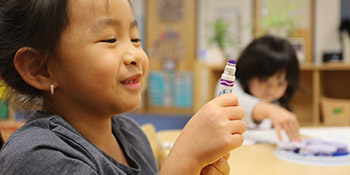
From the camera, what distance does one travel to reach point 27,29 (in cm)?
53

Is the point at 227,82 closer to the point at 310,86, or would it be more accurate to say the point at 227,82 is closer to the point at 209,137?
the point at 209,137

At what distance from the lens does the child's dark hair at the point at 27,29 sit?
1.70 ft

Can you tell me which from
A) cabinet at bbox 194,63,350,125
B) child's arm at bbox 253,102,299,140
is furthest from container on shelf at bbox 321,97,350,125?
child's arm at bbox 253,102,299,140

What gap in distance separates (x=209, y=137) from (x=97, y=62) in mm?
208

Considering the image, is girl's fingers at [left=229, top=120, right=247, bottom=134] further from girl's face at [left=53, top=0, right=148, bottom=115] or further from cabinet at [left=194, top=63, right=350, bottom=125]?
cabinet at [left=194, top=63, right=350, bottom=125]

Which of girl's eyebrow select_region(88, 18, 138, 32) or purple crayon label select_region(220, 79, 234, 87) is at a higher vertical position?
girl's eyebrow select_region(88, 18, 138, 32)

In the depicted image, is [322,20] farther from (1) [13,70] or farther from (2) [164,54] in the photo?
(1) [13,70]

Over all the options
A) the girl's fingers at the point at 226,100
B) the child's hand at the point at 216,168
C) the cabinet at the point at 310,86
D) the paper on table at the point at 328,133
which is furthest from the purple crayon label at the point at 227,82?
the cabinet at the point at 310,86

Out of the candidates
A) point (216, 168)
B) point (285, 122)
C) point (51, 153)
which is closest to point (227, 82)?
point (216, 168)

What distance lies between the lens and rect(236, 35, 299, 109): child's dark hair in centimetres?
159

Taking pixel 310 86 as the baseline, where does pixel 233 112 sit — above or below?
above

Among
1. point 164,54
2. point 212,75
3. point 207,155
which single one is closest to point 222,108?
point 207,155

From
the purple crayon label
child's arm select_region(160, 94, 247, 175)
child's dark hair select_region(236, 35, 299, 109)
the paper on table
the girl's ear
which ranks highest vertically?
the girl's ear

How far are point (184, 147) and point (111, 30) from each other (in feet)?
0.73
